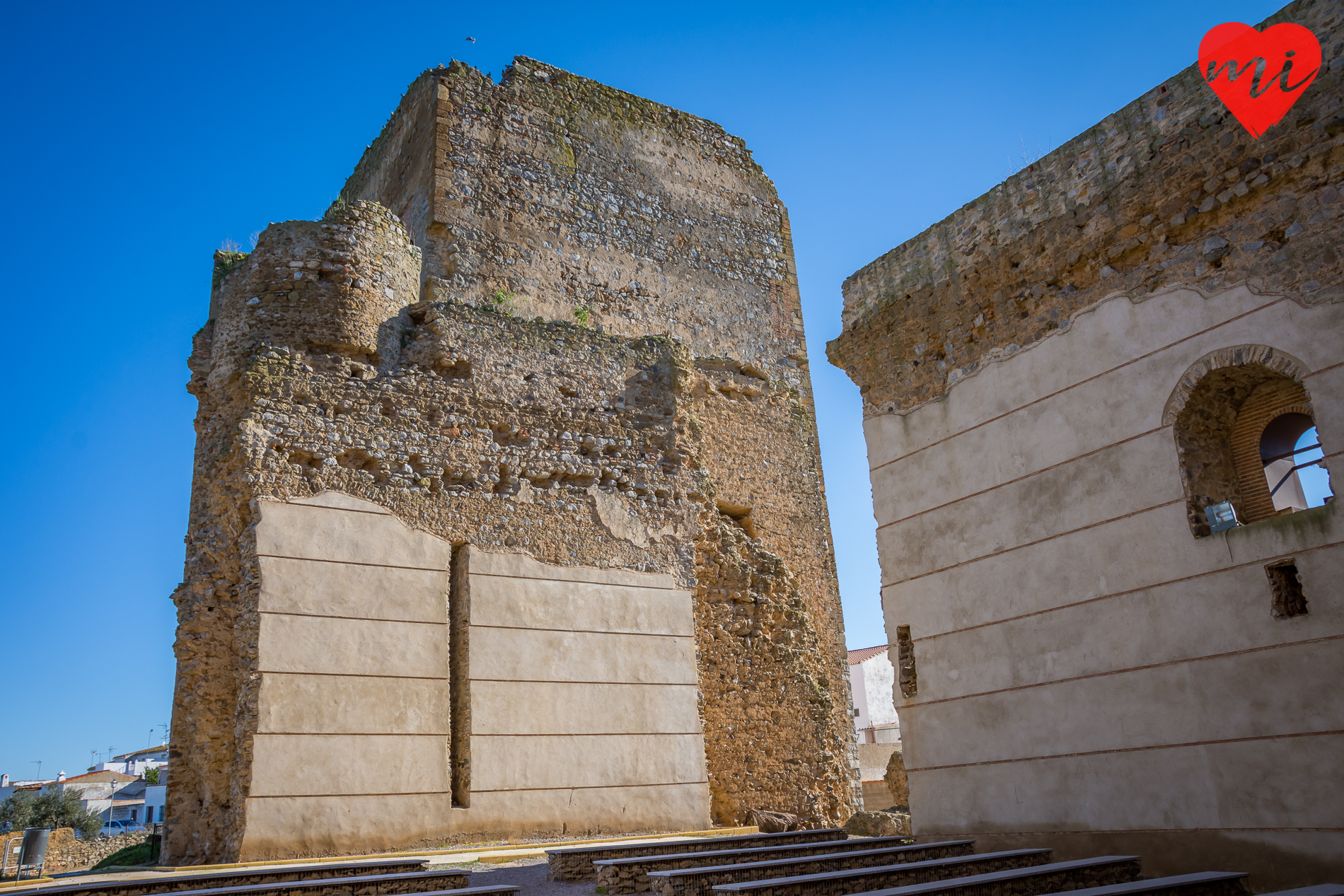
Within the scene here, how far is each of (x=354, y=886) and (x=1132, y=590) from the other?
4820mm

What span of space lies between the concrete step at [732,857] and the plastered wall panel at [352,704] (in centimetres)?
271

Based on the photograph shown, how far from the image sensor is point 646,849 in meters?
7.22

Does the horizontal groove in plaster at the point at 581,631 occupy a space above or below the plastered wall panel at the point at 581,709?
above

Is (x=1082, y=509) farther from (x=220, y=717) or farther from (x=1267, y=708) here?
(x=220, y=717)

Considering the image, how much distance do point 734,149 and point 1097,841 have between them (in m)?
12.4

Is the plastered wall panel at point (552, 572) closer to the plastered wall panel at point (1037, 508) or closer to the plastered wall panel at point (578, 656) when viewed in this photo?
the plastered wall panel at point (578, 656)

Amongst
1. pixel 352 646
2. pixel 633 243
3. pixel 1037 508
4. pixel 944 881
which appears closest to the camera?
pixel 944 881

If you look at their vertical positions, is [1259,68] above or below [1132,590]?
above

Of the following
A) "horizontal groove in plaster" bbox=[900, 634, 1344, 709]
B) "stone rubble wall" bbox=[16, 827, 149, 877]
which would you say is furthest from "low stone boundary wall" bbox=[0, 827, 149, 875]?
"horizontal groove in plaster" bbox=[900, 634, 1344, 709]

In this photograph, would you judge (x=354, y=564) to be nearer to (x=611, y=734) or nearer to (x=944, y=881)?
(x=611, y=734)

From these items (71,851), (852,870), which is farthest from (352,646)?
(71,851)

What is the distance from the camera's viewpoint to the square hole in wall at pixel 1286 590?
5273 mm

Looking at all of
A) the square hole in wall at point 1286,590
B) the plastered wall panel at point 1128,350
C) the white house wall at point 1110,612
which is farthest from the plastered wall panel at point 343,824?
the square hole in wall at point 1286,590

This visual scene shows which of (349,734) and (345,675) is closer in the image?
(349,734)
